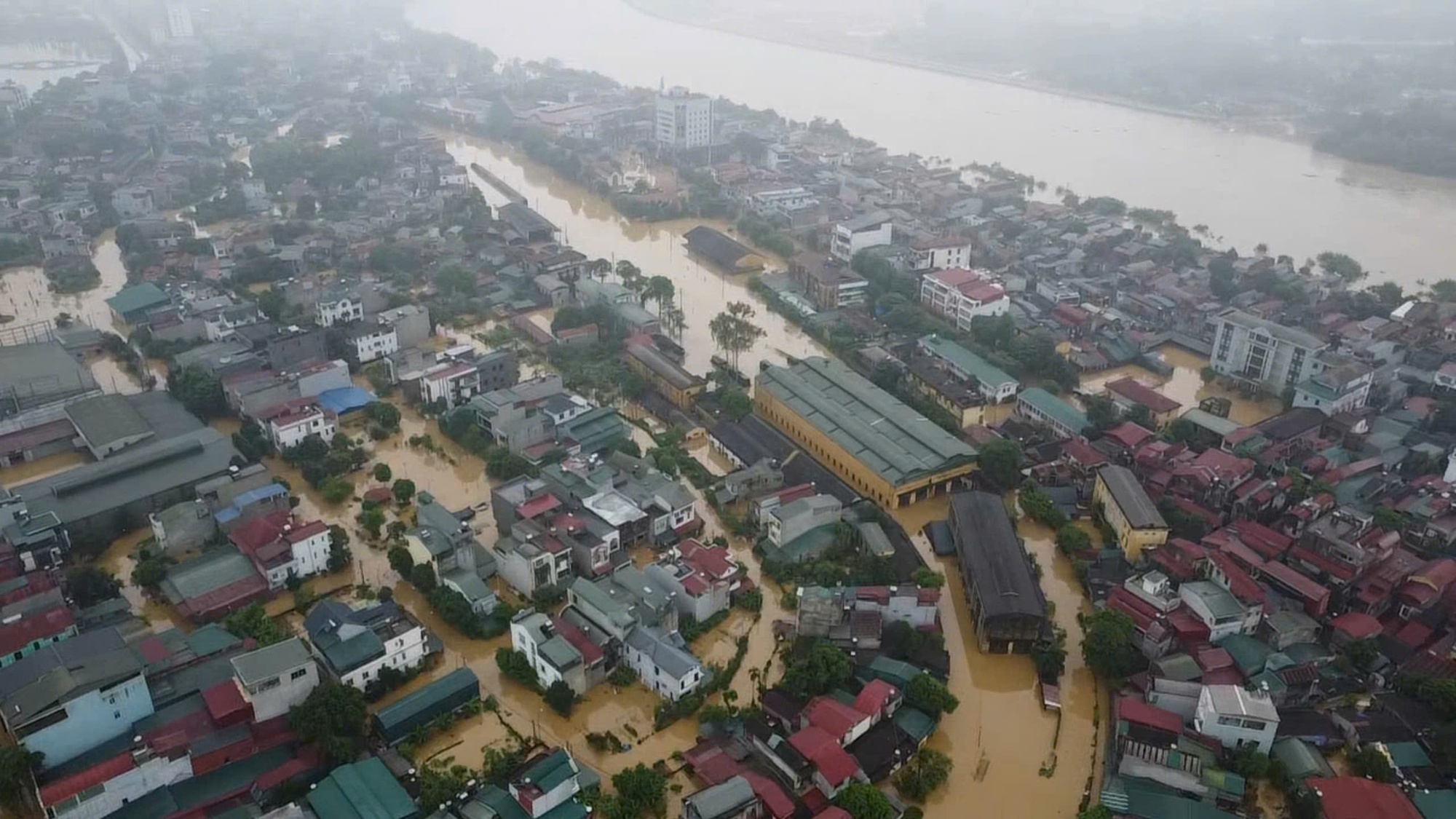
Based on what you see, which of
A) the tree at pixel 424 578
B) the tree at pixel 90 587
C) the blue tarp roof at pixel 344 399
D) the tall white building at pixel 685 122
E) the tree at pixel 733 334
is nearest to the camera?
the tree at pixel 90 587

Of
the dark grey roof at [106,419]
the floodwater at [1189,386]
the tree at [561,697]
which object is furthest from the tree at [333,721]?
the floodwater at [1189,386]

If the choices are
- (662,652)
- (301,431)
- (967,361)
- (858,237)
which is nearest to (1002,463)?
(967,361)

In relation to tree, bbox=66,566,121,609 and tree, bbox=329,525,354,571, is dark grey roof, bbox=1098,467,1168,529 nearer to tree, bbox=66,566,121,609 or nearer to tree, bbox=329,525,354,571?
tree, bbox=329,525,354,571

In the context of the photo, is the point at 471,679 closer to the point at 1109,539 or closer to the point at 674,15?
the point at 1109,539

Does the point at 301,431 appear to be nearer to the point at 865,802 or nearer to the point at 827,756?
the point at 827,756

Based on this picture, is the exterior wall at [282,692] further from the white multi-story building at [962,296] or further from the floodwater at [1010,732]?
the white multi-story building at [962,296]

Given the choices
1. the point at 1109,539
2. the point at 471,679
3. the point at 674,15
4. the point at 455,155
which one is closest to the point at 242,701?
the point at 471,679

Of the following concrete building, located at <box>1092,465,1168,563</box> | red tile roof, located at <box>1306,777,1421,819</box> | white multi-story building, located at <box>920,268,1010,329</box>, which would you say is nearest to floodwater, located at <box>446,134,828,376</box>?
A: white multi-story building, located at <box>920,268,1010,329</box>
